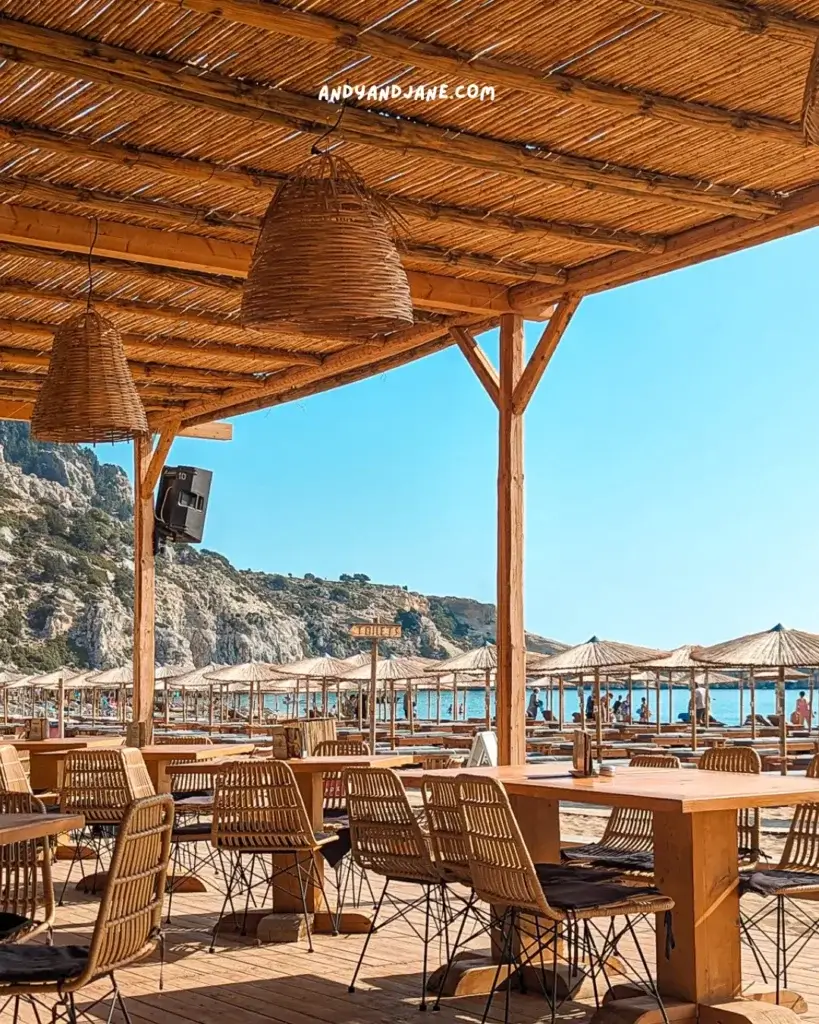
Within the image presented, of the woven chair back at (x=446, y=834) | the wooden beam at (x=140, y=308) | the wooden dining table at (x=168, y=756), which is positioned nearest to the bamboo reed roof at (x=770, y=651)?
the wooden beam at (x=140, y=308)

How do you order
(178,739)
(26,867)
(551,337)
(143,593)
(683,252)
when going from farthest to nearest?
1. (143,593)
2. (178,739)
3. (551,337)
4. (683,252)
5. (26,867)

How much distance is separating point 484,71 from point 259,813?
3.02 metres

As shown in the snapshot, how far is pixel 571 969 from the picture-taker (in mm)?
4863

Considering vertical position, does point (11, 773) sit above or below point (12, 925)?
above

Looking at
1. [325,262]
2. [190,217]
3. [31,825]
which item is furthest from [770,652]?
[31,825]

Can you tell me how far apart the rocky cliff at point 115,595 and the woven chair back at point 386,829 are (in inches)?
1968

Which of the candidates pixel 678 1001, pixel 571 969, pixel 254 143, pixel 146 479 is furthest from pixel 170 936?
pixel 146 479

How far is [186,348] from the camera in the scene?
10375mm

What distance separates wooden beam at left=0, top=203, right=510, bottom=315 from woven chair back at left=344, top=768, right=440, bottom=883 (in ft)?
12.1

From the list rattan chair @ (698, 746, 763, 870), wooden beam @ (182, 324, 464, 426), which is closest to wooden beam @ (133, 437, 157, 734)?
wooden beam @ (182, 324, 464, 426)

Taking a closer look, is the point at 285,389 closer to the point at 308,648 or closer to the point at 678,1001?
the point at 678,1001

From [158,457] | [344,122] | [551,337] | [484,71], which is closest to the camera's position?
[484,71]

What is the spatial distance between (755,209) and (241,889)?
4333mm

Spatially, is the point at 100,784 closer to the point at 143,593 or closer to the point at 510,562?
the point at 510,562
